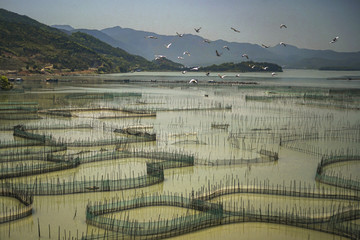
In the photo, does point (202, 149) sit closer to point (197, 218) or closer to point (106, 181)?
point (106, 181)

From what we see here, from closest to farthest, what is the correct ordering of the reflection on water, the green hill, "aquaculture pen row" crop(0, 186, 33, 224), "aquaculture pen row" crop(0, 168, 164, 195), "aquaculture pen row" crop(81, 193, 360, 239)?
"aquaculture pen row" crop(81, 193, 360, 239) < "aquaculture pen row" crop(0, 186, 33, 224) < the reflection on water < "aquaculture pen row" crop(0, 168, 164, 195) < the green hill

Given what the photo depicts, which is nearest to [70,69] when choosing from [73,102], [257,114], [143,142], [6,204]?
[73,102]

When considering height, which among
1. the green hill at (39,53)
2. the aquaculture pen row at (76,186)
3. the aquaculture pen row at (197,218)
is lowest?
the aquaculture pen row at (197,218)

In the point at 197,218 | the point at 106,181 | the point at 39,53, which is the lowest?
the point at 197,218

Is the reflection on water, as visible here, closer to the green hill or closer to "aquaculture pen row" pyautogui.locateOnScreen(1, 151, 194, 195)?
"aquaculture pen row" pyautogui.locateOnScreen(1, 151, 194, 195)

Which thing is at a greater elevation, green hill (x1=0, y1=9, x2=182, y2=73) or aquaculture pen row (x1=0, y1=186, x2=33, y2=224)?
green hill (x1=0, y1=9, x2=182, y2=73)

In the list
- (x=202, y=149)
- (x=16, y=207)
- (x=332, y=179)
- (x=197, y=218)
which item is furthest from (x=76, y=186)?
(x=332, y=179)

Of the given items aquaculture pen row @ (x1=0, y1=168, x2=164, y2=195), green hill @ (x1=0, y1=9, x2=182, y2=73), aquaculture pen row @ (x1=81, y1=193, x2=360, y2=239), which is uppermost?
green hill @ (x1=0, y1=9, x2=182, y2=73)

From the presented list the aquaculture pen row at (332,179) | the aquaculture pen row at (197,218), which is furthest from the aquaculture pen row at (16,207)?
the aquaculture pen row at (332,179)

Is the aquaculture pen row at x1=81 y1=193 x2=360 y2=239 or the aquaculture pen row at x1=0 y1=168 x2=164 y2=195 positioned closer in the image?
the aquaculture pen row at x1=81 y1=193 x2=360 y2=239

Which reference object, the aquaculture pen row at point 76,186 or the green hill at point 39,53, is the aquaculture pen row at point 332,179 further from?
the green hill at point 39,53

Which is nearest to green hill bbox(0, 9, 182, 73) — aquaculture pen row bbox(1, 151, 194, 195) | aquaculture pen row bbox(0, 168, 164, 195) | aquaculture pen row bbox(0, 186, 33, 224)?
aquaculture pen row bbox(1, 151, 194, 195)
